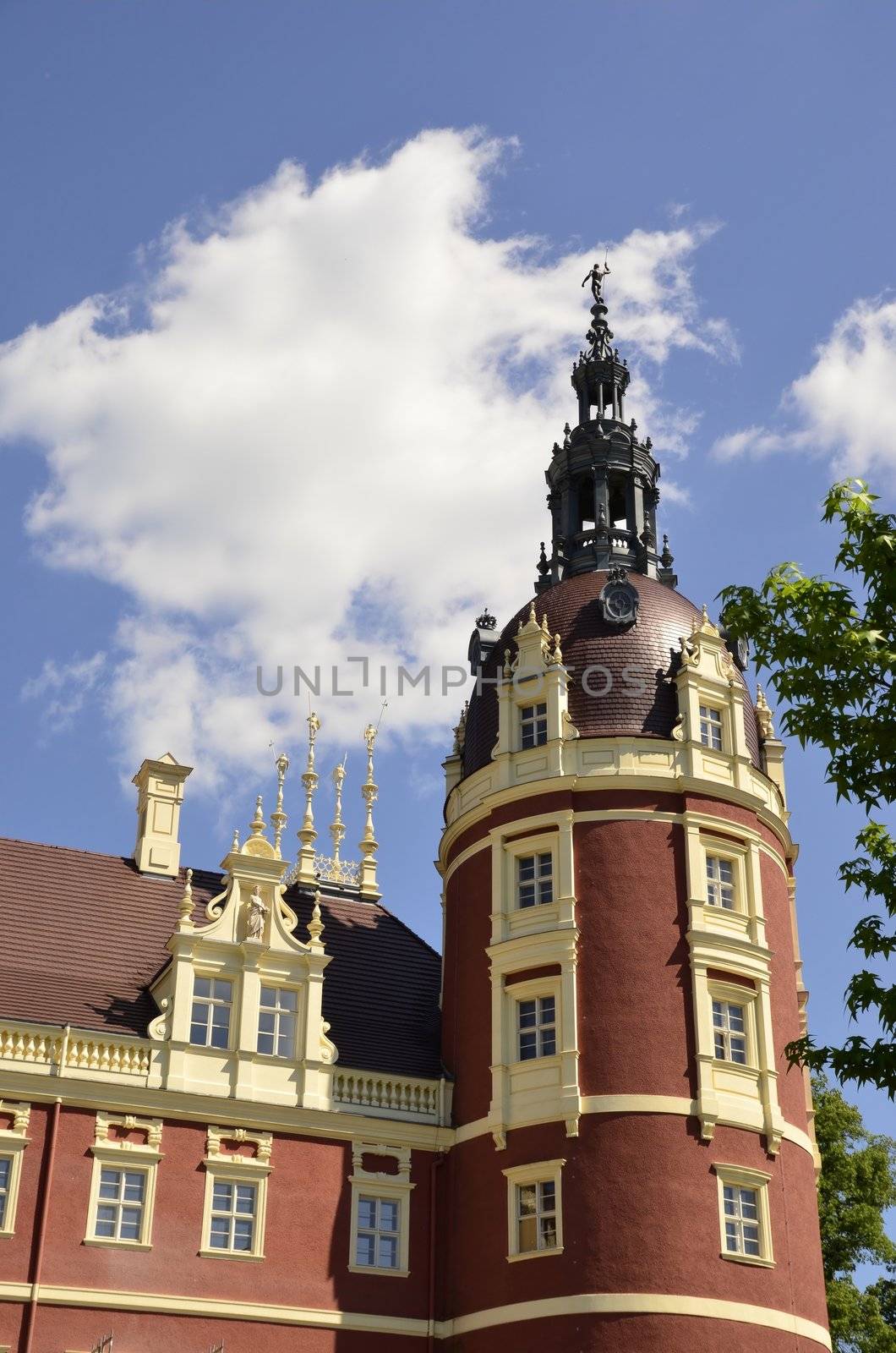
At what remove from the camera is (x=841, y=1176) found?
1799 inches

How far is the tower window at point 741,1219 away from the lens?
34.2 metres

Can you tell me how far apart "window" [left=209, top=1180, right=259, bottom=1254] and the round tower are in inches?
183

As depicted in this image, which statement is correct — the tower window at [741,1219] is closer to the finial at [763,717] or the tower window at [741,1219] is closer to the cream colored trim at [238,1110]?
the cream colored trim at [238,1110]

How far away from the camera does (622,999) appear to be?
35.9m

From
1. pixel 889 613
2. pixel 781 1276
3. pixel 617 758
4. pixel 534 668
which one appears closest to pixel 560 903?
pixel 617 758

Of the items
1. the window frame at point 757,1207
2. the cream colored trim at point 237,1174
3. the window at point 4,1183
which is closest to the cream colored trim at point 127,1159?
the cream colored trim at point 237,1174

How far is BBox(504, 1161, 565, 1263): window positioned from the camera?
34.3 m

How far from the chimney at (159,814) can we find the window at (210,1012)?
5.30 m

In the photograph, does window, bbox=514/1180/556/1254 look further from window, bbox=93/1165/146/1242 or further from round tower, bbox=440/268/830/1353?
window, bbox=93/1165/146/1242

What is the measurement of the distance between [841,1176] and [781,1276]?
12.1 metres

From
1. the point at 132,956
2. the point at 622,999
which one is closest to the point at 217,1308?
the point at 132,956

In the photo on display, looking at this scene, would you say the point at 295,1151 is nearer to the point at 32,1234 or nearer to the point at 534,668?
the point at 32,1234

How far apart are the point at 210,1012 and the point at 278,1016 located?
1608mm

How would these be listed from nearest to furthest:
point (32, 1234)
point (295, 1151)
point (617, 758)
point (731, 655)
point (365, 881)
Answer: point (32, 1234), point (295, 1151), point (617, 758), point (731, 655), point (365, 881)
